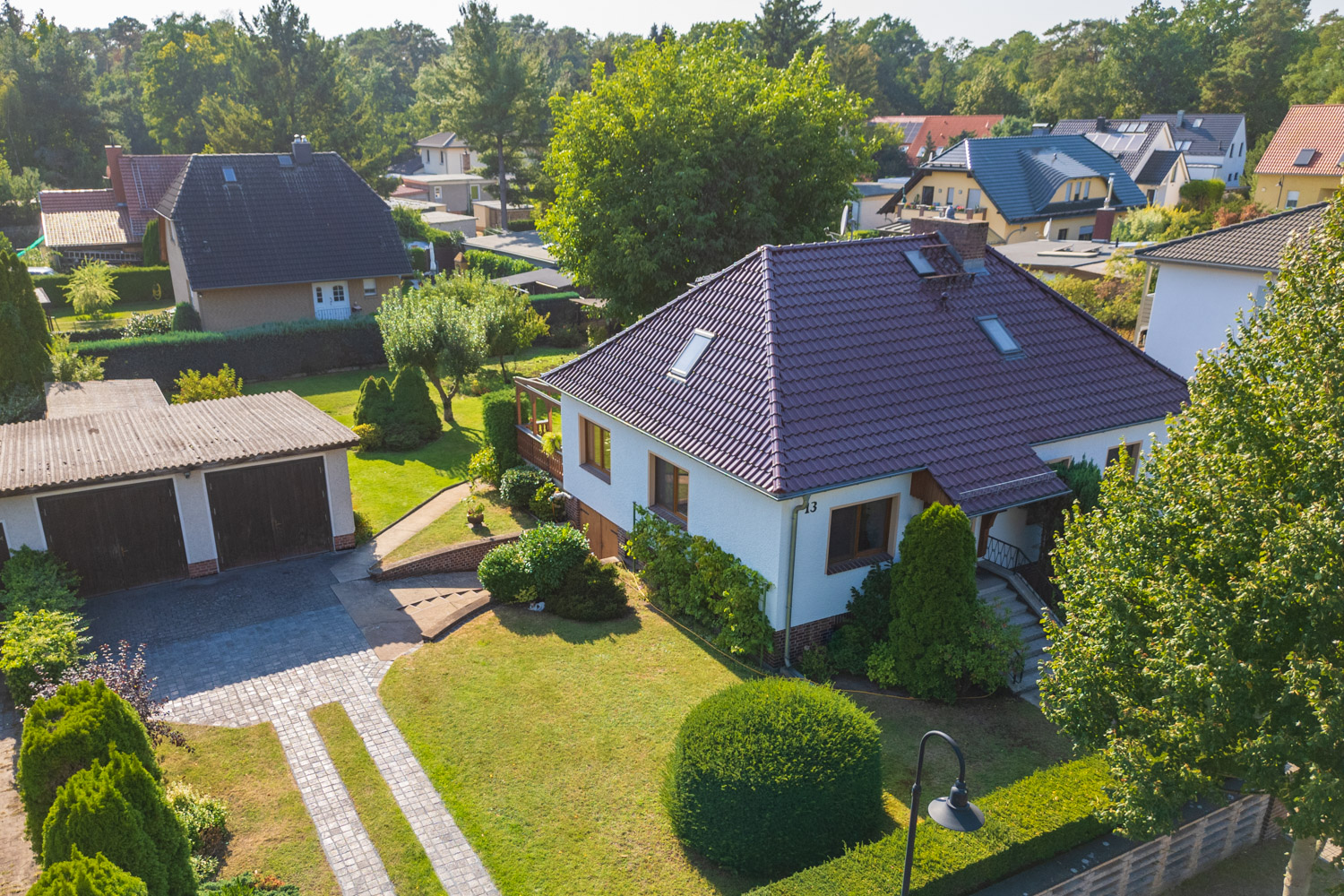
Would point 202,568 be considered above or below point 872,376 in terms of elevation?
below

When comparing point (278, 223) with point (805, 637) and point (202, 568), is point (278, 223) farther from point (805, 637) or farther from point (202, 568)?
point (805, 637)

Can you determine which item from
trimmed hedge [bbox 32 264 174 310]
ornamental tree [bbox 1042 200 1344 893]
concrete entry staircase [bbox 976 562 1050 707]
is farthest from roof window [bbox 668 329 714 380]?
trimmed hedge [bbox 32 264 174 310]

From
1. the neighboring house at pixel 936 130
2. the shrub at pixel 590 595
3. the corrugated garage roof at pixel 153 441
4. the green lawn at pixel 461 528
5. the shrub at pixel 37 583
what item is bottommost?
the green lawn at pixel 461 528

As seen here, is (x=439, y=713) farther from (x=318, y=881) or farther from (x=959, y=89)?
(x=959, y=89)

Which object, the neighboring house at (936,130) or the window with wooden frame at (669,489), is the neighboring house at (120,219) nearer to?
the window with wooden frame at (669,489)

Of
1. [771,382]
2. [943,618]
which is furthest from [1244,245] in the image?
[943,618]

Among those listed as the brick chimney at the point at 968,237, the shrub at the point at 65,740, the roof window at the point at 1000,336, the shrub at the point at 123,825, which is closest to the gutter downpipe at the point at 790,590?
the roof window at the point at 1000,336
